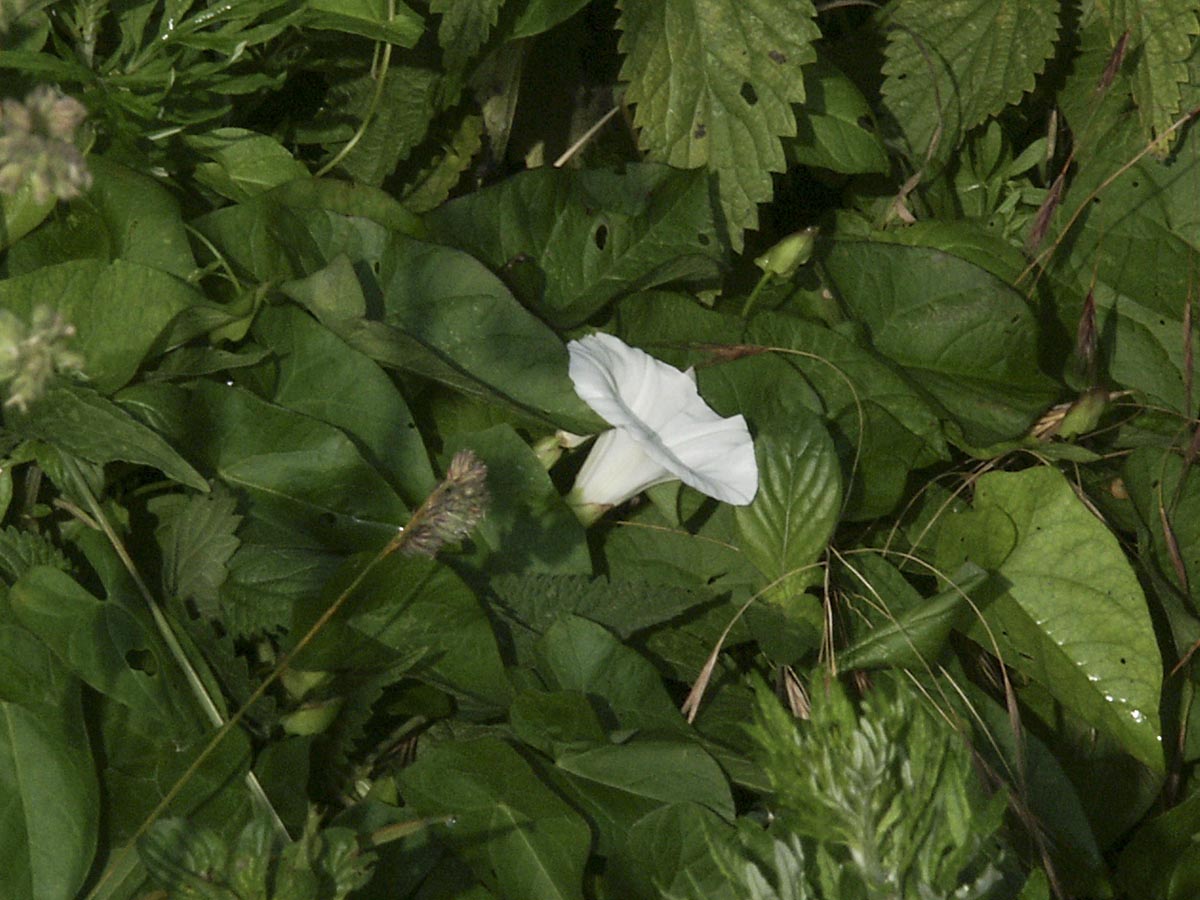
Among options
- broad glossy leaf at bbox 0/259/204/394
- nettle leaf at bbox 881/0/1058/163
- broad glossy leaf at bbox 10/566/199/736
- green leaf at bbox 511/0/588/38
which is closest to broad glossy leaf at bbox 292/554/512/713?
broad glossy leaf at bbox 10/566/199/736

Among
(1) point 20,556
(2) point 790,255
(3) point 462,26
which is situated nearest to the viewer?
(1) point 20,556

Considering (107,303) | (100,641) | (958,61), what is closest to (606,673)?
Answer: (100,641)

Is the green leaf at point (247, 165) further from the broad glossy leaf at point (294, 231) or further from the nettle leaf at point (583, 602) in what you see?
the nettle leaf at point (583, 602)

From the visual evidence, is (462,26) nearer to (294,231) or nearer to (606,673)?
(294,231)

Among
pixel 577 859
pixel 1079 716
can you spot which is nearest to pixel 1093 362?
pixel 1079 716

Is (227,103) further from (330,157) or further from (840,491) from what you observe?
(840,491)
